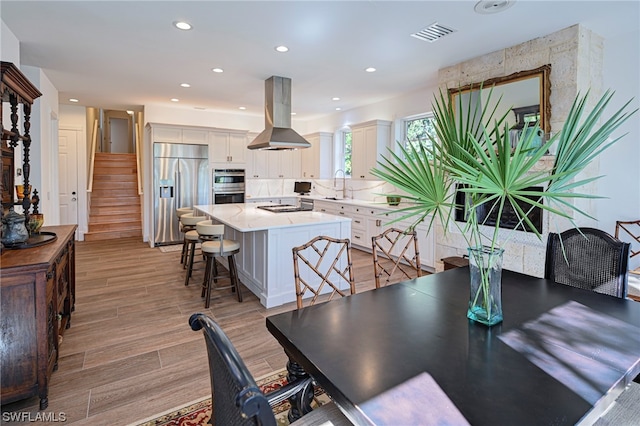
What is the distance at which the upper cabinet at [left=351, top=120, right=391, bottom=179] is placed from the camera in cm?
601

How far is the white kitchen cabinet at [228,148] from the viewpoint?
696 cm

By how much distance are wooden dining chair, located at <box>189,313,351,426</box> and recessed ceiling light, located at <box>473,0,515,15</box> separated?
10.0 ft

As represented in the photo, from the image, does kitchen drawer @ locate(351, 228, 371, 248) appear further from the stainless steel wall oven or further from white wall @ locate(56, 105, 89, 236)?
white wall @ locate(56, 105, 89, 236)

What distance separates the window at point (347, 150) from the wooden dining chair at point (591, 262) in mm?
5350

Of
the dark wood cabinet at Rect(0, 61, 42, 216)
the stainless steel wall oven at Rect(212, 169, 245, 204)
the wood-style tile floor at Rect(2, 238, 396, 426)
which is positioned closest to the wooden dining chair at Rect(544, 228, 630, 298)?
the wood-style tile floor at Rect(2, 238, 396, 426)

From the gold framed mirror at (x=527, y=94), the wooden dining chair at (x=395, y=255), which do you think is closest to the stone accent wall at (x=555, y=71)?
the gold framed mirror at (x=527, y=94)

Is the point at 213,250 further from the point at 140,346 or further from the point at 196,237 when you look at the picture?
the point at 140,346

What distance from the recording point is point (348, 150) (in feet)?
24.4

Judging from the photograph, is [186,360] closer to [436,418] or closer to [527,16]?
[436,418]

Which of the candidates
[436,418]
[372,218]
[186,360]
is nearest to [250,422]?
[436,418]

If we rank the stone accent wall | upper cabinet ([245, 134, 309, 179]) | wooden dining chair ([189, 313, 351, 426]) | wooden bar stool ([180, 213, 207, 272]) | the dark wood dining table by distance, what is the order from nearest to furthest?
wooden dining chair ([189, 313, 351, 426]), the dark wood dining table, the stone accent wall, wooden bar stool ([180, 213, 207, 272]), upper cabinet ([245, 134, 309, 179])

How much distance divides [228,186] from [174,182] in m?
1.05

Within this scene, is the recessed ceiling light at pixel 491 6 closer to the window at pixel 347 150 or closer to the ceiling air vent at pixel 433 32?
the ceiling air vent at pixel 433 32

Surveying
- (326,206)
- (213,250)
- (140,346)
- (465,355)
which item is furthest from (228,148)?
(465,355)
